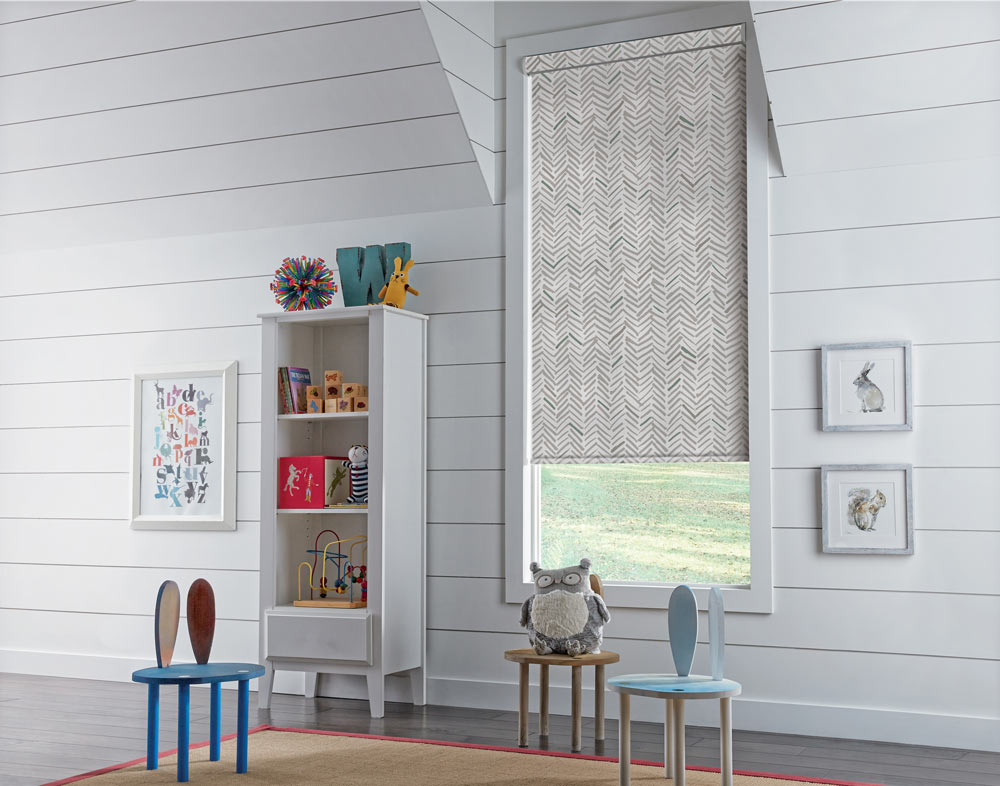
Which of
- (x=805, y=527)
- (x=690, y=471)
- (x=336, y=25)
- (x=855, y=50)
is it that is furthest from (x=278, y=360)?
(x=855, y=50)

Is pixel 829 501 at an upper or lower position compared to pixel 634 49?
lower

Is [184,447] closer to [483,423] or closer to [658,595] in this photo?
[483,423]

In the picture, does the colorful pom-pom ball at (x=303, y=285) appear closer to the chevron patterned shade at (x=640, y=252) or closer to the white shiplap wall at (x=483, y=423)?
the white shiplap wall at (x=483, y=423)

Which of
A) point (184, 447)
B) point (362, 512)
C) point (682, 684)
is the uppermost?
point (184, 447)

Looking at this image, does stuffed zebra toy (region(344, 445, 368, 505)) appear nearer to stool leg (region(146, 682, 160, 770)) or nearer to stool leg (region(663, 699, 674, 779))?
stool leg (region(146, 682, 160, 770))

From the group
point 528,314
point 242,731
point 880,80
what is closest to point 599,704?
point 242,731

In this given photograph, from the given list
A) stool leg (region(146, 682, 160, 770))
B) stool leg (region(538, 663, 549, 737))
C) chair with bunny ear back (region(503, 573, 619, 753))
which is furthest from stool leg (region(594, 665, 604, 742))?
stool leg (region(146, 682, 160, 770))

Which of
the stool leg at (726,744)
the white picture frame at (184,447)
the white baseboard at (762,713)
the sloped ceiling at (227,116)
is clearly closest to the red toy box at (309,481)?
the white picture frame at (184,447)

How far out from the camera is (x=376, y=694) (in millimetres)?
3848

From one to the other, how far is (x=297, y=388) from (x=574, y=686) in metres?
1.58

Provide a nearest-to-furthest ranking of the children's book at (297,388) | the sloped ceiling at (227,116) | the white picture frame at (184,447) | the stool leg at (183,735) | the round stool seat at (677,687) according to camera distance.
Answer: the round stool seat at (677,687), the stool leg at (183,735), the sloped ceiling at (227,116), the children's book at (297,388), the white picture frame at (184,447)

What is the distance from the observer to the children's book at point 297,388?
4148mm

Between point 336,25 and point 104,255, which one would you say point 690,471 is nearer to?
point 336,25

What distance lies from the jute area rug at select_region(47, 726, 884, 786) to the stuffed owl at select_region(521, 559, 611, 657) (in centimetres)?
33
